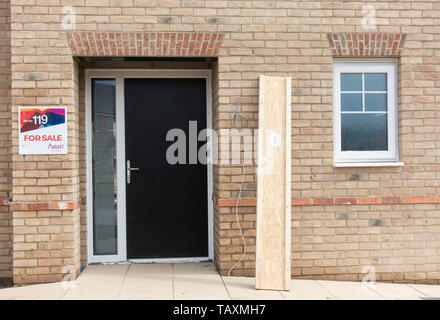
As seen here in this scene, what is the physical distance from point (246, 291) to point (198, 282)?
25.4 inches

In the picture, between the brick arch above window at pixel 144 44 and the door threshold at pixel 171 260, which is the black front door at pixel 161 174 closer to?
the door threshold at pixel 171 260

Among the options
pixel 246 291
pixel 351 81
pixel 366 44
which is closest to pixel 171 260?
pixel 246 291

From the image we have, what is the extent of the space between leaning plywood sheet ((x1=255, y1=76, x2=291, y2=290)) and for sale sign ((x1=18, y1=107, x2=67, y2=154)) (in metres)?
2.33

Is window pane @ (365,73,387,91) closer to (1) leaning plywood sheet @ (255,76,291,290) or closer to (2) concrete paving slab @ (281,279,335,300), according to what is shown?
(1) leaning plywood sheet @ (255,76,291,290)

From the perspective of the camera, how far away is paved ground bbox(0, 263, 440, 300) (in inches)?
203

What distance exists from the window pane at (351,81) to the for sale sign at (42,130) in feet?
11.4

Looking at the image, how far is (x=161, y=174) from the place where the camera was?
648 cm

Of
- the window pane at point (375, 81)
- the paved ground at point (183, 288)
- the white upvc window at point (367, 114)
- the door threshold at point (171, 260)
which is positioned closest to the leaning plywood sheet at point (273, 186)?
the paved ground at point (183, 288)

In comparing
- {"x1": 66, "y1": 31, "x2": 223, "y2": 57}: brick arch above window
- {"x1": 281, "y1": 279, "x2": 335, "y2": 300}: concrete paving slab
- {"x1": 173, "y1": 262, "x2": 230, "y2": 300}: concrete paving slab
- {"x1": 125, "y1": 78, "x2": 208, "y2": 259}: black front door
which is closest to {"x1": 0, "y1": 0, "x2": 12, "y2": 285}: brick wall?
{"x1": 66, "y1": 31, "x2": 223, "y2": 57}: brick arch above window

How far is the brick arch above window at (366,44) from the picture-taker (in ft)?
19.4

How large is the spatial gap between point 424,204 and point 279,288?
2229 mm

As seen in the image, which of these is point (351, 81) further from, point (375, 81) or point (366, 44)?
point (366, 44)
